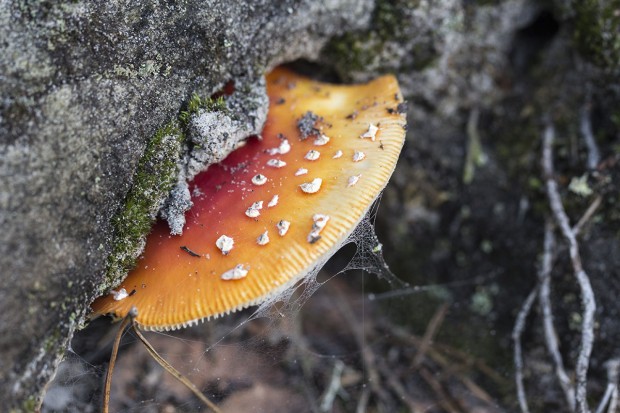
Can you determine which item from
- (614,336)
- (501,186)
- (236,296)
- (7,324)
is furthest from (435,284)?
(7,324)

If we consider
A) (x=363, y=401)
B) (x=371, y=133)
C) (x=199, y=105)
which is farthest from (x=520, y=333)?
(x=199, y=105)

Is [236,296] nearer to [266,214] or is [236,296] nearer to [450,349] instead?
[266,214]

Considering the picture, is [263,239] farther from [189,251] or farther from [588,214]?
[588,214]

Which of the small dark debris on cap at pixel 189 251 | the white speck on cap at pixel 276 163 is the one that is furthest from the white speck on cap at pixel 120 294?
the white speck on cap at pixel 276 163

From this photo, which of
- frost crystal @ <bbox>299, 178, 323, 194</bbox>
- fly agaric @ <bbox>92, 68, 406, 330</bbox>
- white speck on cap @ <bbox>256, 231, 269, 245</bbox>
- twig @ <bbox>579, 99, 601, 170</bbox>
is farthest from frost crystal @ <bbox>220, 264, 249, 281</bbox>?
twig @ <bbox>579, 99, 601, 170</bbox>

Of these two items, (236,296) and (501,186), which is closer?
(236,296)

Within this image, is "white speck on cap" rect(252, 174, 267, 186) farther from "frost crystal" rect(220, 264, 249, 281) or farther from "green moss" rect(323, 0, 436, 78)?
"green moss" rect(323, 0, 436, 78)
